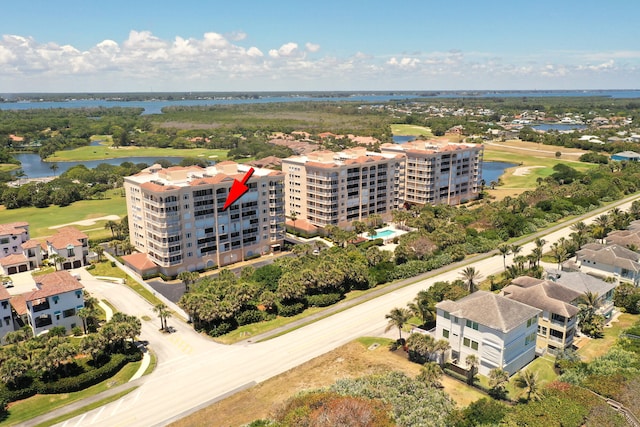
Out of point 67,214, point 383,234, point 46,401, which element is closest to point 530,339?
point 46,401

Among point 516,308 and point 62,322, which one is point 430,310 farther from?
point 62,322

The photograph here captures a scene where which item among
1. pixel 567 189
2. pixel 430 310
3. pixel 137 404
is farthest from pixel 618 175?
pixel 137 404

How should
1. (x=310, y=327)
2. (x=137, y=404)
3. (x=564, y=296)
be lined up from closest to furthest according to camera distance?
(x=137, y=404) < (x=564, y=296) < (x=310, y=327)

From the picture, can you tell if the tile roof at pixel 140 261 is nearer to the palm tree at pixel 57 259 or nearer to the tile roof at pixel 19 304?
the palm tree at pixel 57 259

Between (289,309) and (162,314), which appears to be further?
(289,309)

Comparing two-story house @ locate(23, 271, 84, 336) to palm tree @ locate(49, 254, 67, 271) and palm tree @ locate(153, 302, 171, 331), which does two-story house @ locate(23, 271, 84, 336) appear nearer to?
palm tree @ locate(153, 302, 171, 331)

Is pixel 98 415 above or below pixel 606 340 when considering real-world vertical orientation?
below

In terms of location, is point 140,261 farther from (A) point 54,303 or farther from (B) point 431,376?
(B) point 431,376
